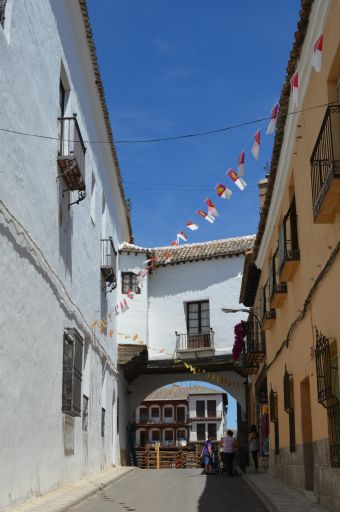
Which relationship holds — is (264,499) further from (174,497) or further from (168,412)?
(168,412)

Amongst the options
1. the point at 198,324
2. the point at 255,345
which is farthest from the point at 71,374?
the point at 198,324

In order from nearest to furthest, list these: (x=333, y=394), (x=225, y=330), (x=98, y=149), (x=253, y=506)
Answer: (x=333, y=394), (x=253, y=506), (x=98, y=149), (x=225, y=330)

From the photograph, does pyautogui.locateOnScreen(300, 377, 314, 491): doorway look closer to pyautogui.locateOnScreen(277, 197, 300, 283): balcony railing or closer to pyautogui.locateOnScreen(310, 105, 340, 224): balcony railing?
pyautogui.locateOnScreen(277, 197, 300, 283): balcony railing

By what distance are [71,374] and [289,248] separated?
Result: 4.32 m

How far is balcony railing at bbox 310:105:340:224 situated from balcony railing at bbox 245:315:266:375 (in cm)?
1023

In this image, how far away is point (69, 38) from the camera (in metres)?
12.1

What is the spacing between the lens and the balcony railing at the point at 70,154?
35.7 ft

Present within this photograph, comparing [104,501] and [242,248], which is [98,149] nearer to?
[104,501]

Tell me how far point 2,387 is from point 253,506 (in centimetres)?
436

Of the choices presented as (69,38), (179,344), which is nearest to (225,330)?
(179,344)

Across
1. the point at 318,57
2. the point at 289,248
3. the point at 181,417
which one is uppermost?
the point at 318,57

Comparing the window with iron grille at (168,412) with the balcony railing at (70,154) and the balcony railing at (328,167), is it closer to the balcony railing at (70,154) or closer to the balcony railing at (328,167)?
the balcony railing at (70,154)

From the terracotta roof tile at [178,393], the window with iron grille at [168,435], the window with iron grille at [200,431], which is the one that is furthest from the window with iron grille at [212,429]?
the window with iron grille at [168,435]

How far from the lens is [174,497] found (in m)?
10.9
